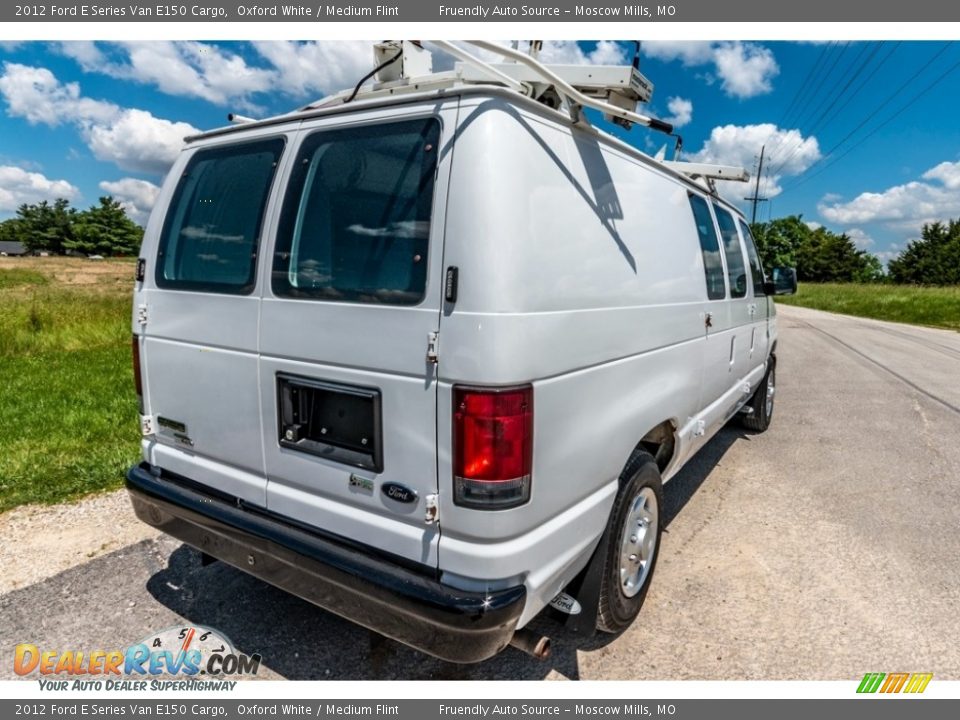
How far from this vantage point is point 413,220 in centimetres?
210

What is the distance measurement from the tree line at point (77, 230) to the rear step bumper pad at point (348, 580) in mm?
113809

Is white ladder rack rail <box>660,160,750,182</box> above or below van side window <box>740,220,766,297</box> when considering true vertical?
above

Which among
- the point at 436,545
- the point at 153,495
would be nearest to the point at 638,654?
the point at 436,545

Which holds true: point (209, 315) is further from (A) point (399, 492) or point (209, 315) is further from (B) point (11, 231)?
(B) point (11, 231)

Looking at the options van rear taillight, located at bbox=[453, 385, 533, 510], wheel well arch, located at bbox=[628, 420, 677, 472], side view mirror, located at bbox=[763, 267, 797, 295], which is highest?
side view mirror, located at bbox=[763, 267, 797, 295]

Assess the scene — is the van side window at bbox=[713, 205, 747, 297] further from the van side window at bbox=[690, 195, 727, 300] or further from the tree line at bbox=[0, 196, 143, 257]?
the tree line at bbox=[0, 196, 143, 257]

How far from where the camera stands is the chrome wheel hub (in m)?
2.77

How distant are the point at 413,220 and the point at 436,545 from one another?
1162 millimetres

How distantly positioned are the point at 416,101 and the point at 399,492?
1428mm

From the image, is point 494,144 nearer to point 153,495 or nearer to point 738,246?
→ point 153,495

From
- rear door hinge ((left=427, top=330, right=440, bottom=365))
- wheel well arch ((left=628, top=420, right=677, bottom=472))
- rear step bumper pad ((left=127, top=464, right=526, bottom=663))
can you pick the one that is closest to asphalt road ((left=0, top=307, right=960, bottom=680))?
rear step bumper pad ((left=127, top=464, right=526, bottom=663))

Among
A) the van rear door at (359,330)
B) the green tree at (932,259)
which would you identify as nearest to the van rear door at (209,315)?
the van rear door at (359,330)

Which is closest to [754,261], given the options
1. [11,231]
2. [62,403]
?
[62,403]

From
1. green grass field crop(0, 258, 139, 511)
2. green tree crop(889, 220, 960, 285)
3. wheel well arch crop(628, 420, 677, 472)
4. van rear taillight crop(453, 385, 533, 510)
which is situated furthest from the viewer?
green tree crop(889, 220, 960, 285)
